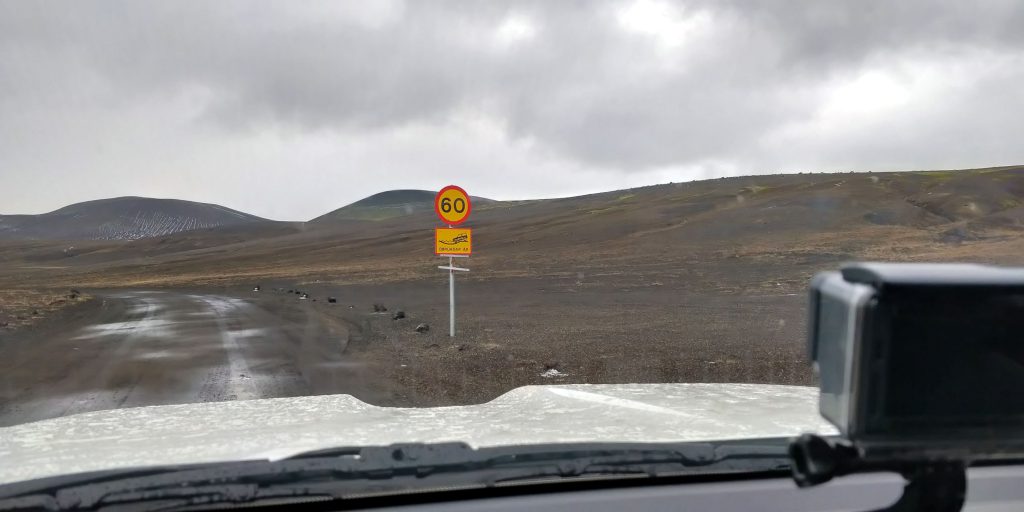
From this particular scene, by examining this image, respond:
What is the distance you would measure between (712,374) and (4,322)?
708 inches

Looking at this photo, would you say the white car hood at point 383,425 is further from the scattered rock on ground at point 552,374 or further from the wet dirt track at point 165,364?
the scattered rock on ground at point 552,374

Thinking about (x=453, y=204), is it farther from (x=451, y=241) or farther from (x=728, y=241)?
(x=728, y=241)

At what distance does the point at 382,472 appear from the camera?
7.86ft

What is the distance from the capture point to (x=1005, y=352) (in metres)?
1.31

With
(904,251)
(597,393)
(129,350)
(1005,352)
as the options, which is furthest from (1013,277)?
(904,251)

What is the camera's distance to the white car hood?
2766 millimetres

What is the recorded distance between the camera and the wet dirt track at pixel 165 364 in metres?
8.41

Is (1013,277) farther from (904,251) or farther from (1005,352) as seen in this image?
(904,251)

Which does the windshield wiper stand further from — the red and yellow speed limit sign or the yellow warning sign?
the yellow warning sign

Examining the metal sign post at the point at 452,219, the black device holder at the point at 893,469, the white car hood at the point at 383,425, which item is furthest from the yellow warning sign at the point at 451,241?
the black device holder at the point at 893,469

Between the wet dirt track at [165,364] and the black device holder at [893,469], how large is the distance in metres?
7.71

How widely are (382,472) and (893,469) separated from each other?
1.55 m

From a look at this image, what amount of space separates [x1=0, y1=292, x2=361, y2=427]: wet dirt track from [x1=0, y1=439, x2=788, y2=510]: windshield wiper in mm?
6080

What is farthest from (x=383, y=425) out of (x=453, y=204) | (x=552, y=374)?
(x=453, y=204)
